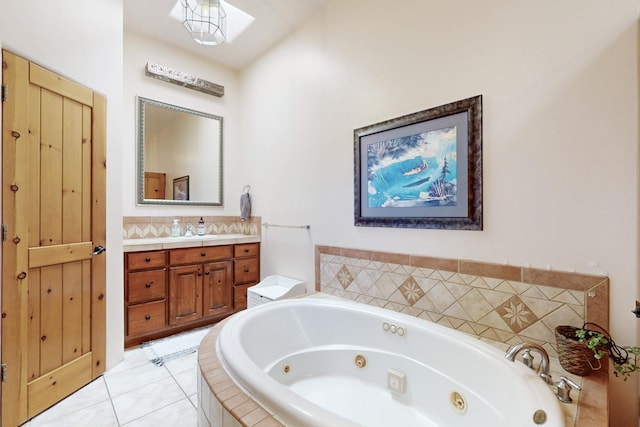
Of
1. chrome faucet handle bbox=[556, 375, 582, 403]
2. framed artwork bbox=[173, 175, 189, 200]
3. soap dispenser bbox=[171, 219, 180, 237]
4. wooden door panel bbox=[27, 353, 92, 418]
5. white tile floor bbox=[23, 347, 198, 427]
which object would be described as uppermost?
framed artwork bbox=[173, 175, 189, 200]

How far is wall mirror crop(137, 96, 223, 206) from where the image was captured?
2959mm

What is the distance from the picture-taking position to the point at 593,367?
1195 millimetres

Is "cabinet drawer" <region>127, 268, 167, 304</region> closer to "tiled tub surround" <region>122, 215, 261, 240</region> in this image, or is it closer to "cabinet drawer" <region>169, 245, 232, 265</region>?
"cabinet drawer" <region>169, 245, 232, 265</region>

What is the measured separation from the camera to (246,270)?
313 cm

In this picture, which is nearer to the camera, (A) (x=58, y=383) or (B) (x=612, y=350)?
(B) (x=612, y=350)

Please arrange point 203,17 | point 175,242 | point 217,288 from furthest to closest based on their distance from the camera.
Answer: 1. point 217,288
2. point 175,242
3. point 203,17

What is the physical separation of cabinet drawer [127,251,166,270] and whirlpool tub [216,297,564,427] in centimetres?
122

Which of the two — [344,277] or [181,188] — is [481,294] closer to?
[344,277]

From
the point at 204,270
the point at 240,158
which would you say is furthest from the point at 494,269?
the point at 240,158

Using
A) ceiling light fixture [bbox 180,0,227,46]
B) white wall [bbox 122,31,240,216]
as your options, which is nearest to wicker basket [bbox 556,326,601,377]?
ceiling light fixture [bbox 180,0,227,46]

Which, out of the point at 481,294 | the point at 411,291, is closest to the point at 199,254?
the point at 411,291

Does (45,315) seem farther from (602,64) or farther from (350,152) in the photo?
(602,64)

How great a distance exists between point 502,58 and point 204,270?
9.24ft

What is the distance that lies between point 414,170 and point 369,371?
129cm
